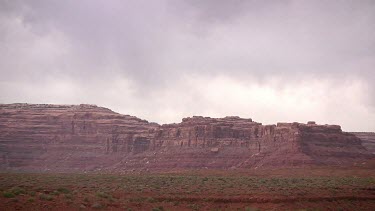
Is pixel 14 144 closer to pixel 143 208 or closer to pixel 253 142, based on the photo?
pixel 253 142

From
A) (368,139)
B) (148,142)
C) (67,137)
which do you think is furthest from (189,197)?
(368,139)

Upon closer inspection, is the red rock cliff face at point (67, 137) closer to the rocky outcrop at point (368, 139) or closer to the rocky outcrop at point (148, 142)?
the rocky outcrop at point (148, 142)

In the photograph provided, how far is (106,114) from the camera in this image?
527 feet

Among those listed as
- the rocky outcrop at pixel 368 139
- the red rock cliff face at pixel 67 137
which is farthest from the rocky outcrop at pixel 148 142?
the rocky outcrop at pixel 368 139

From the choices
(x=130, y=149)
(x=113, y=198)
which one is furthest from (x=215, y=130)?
(x=113, y=198)

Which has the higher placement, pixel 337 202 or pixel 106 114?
pixel 106 114

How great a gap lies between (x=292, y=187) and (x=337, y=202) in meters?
8.48

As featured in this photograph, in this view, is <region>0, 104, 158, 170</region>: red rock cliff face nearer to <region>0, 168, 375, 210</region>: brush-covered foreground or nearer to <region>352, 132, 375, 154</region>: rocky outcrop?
<region>352, 132, 375, 154</region>: rocky outcrop

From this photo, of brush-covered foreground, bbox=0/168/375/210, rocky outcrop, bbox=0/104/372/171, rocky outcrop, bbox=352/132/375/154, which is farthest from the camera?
rocky outcrop, bbox=352/132/375/154

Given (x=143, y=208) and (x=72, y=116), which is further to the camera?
(x=72, y=116)

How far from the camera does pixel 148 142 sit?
142 meters

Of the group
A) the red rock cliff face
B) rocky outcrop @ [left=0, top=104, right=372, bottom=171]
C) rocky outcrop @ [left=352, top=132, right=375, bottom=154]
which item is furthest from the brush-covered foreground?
rocky outcrop @ [left=352, top=132, right=375, bottom=154]

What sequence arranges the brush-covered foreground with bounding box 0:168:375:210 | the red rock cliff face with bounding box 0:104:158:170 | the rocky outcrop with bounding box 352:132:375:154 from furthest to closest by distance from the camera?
the rocky outcrop with bounding box 352:132:375:154 → the red rock cliff face with bounding box 0:104:158:170 → the brush-covered foreground with bounding box 0:168:375:210

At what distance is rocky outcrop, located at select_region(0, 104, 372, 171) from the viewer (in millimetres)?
108000
